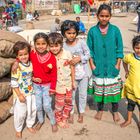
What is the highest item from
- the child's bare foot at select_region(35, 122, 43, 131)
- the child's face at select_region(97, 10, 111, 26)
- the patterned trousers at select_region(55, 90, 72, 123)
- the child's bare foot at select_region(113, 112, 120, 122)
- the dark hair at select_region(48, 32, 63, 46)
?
the child's face at select_region(97, 10, 111, 26)

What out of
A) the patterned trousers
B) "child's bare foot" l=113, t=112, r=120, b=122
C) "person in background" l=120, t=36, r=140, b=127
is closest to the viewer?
"person in background" l=120, t=36, r=140, b=127

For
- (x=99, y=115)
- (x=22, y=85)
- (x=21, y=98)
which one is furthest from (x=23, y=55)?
(x=99, y=115)

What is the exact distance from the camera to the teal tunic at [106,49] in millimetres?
3764

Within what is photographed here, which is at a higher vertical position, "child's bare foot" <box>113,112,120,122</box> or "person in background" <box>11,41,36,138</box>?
"person in background" <box>11,41,36,138</box>

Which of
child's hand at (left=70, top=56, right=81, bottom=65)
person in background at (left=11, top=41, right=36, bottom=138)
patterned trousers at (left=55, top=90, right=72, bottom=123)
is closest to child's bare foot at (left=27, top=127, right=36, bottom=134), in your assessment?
person in background at (left=11, top=41, right=36, bottom=138)

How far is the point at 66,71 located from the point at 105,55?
63 centimetres

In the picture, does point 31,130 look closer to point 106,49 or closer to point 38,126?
point 38,126

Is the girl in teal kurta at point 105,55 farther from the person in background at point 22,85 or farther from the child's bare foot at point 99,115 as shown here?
the person in background at point 22,85

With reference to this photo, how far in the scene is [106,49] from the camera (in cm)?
378

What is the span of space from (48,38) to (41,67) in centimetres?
39

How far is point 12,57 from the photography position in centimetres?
434

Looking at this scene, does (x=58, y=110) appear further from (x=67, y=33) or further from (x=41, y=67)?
(x=67, y=33)

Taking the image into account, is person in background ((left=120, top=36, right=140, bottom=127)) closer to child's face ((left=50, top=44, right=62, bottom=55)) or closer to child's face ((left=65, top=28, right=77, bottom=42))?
child's face ((left=65, top=28, right=77, bottom=42))

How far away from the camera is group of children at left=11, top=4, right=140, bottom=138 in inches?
136
